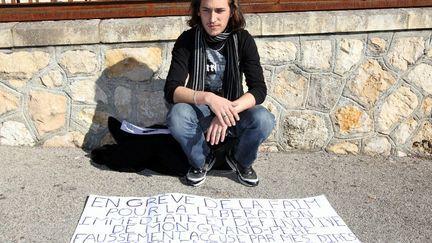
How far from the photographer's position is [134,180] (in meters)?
3.22

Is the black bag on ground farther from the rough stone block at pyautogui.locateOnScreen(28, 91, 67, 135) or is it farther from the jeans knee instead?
the rough stone block at pyautogui.locateOnScreen(28, 91, 67, 135)

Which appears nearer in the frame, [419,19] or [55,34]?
[55,34]

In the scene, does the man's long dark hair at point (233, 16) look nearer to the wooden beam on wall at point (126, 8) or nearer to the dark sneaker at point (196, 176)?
the wooden beam on wall at point (126, 8)

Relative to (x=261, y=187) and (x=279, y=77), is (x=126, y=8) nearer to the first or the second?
(x=279, y=77)

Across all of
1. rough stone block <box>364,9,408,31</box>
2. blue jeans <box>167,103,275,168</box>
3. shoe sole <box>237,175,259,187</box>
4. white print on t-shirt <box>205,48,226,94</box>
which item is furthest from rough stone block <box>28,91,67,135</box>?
rough stone block <box>364,9,408,31</box>

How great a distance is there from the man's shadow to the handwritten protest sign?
0.41 metres

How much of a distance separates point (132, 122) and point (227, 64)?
A: 1002 mm

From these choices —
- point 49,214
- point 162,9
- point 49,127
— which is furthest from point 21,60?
point 49,214

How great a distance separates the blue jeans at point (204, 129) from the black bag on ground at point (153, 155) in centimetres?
14

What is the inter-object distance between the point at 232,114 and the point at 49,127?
1625 millimetres

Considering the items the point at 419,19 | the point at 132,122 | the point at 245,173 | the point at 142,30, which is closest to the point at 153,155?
the point at 132,122

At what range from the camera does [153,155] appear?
333cm

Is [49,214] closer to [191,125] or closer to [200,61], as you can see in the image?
[191,125]

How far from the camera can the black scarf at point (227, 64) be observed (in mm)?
3088
